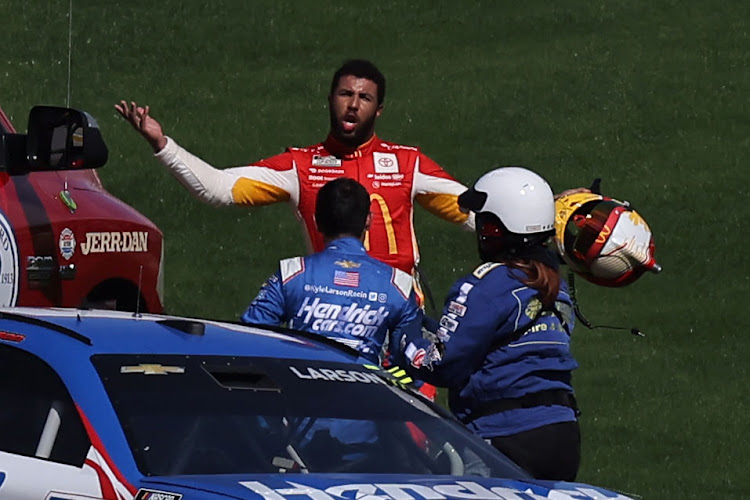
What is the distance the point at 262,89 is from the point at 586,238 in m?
18.1

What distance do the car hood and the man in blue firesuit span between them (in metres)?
1.93

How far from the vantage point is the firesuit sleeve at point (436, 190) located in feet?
29.1

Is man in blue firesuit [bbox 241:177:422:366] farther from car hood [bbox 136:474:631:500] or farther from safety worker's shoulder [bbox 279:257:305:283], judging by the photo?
car hood [bbox 136:474:631:500]

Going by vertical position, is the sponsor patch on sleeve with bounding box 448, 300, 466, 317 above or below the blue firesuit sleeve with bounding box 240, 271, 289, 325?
above

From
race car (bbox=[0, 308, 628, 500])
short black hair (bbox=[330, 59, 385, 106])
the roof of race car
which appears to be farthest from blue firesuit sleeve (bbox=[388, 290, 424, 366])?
short black hair (bbox=[330, 59, 385, 106])

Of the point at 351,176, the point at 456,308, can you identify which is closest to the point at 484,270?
the point at 456,308

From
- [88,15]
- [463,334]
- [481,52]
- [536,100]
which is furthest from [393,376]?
[88,15]

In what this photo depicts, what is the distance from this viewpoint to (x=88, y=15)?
27.8 m

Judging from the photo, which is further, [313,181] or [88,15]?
[88,15]

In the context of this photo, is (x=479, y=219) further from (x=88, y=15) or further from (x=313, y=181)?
(x=88, y=15)

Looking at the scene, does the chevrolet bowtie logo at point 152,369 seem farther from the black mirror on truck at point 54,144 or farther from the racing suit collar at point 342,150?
the racing suit collar at point 342,150

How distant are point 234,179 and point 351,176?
0.55m

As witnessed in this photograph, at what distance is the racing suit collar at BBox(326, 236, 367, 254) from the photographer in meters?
7.26

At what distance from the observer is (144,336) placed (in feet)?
18.6
